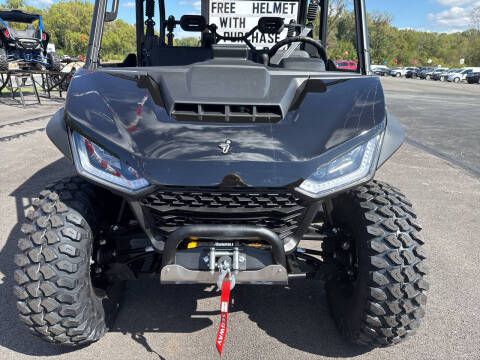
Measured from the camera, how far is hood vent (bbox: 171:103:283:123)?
223 centimetres

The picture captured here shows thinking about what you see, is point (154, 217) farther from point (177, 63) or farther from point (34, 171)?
point (34, 171)

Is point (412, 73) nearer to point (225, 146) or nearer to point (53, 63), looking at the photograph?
point (53, 63)

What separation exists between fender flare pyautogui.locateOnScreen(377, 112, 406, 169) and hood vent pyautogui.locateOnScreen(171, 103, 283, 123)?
20.2 inches

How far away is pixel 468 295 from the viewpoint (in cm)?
315

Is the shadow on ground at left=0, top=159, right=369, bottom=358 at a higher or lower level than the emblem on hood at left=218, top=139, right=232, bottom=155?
lower

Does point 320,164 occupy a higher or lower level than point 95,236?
higher

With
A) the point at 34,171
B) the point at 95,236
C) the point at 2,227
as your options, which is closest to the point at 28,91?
the point at 34,171

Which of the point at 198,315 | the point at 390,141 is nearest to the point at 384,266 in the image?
the point at 390,141

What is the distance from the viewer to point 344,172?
6.73ft

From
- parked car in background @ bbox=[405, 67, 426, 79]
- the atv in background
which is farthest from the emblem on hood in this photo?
parked car in background @ bbox=[405, 67, 426, 79]

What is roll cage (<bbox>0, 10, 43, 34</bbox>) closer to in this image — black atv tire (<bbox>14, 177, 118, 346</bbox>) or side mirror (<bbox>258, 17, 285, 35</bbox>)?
side mirror (<bbox>258, 17, 285, 35</bbox>)

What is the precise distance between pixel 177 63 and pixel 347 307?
2411 millimetres

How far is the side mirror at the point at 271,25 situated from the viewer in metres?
3.47

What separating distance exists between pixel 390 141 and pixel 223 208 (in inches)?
35.4
